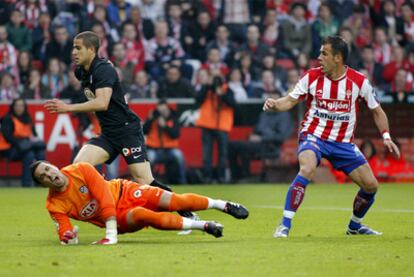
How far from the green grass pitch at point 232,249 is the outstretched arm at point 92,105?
4.19 ft

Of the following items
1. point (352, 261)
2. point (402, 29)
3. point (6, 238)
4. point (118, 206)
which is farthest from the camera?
point (402, 29)

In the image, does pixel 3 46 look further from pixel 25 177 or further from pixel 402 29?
pixel 402 29

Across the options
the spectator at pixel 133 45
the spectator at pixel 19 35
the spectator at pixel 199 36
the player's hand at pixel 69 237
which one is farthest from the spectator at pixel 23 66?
the player's hand at pixel 69 237

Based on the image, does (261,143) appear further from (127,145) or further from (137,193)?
(137,193)

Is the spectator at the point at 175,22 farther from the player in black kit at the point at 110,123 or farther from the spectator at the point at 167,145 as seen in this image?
the player in black kit at the point at 110,123

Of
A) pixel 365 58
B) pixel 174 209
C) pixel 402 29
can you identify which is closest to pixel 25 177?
pixel 365 58

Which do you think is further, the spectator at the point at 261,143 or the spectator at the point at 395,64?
the spectator at the point at 395,64

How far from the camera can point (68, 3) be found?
23.4 meters

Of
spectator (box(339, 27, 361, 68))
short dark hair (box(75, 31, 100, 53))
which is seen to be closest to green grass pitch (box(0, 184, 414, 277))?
short dark hair (box(75, 31, 100, 53))

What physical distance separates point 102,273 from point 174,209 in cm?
246

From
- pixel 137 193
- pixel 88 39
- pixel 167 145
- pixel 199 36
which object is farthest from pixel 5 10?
pixel 137 193

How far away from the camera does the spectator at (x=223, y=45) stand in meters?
22.8

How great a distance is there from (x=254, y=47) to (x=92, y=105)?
1271 centimetres

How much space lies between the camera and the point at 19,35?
2264 cm
